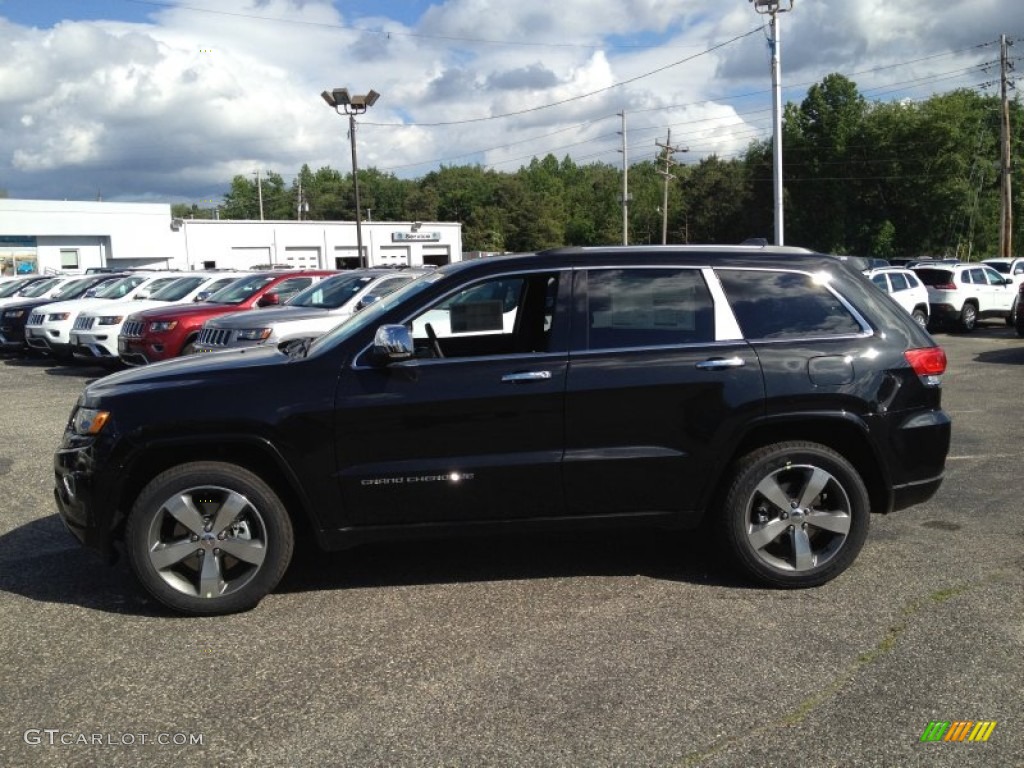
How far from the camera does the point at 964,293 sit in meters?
21.8

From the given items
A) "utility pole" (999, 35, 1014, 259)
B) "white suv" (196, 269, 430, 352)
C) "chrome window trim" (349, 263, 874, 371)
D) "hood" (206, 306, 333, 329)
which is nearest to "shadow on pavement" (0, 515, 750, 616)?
"chrome window trim" (349, 263, 874, 371)

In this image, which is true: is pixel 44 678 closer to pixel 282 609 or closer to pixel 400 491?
pixel 282 609

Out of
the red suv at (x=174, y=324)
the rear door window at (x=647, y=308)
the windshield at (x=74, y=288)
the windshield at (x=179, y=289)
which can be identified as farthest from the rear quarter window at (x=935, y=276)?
the windshield at (x=74, y=288)

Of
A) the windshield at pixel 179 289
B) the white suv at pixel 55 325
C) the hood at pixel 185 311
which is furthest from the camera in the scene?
the windshield at pixel 179 289

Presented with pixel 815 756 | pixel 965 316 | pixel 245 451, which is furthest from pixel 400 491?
pixel 965 316

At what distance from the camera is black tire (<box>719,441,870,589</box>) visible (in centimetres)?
471

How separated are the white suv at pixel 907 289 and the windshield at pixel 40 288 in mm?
19193

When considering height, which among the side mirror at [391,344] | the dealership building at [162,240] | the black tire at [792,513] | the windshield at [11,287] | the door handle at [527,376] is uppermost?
the dealership building at [162,240]

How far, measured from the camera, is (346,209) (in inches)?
4400

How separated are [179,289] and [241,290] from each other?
3223 millimetres

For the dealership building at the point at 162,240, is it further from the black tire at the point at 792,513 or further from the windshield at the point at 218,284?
the black tire at the point at 792,513

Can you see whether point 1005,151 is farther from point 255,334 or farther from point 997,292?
point 255,334

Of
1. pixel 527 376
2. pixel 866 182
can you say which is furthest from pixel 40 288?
pixel 866 182

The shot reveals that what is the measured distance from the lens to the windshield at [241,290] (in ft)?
47.6
